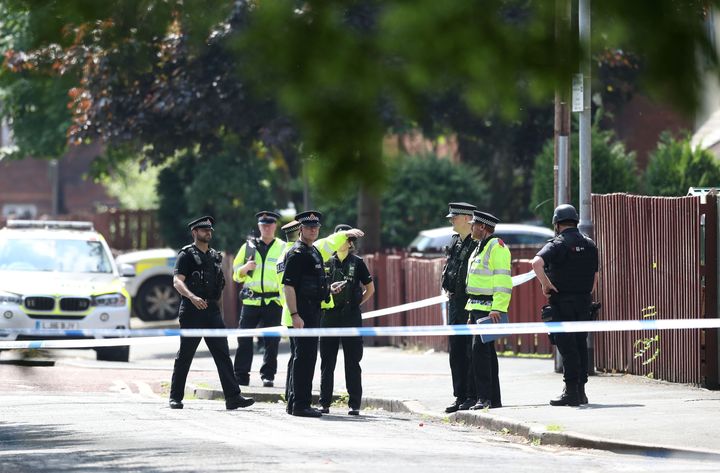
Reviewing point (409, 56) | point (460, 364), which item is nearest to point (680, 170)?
point (460, 364)

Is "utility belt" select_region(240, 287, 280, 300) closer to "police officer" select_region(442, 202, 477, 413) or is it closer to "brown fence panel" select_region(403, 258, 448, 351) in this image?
"police officer" select_region(442, 202, 477, 413)

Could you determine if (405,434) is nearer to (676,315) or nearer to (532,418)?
(532,418)

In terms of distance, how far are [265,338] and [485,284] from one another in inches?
147

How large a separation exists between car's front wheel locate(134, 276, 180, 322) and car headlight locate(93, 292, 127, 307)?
875 cm

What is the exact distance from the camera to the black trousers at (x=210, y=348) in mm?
13430

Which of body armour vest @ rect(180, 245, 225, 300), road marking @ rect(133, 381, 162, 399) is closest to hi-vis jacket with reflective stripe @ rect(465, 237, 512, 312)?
body armour vest @ rect(180, 245, 225, 300)

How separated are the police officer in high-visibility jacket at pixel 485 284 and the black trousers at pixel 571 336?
486 millimetres

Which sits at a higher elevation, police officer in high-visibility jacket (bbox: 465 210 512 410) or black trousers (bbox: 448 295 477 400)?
police officer in high-visibility jacket (bbox: 465 210 512 410)

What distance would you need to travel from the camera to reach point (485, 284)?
1245 cm

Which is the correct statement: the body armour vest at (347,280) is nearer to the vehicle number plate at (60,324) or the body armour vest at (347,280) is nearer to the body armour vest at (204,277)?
the body armour vest at (204,277)

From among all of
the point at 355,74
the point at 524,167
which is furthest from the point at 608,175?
the point at 355,74

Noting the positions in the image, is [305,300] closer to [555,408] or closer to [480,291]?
[480,291]

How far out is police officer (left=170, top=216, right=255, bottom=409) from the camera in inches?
527

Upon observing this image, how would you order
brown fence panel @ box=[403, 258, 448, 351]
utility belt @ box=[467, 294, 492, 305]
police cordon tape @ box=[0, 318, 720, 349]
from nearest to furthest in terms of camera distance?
police cordon tape @ box=[0, 318, 720, 349] → utility belt @ box=[467, 294, 492, 305] → brown fence panel @ box=[403, 258, 448, 351]
